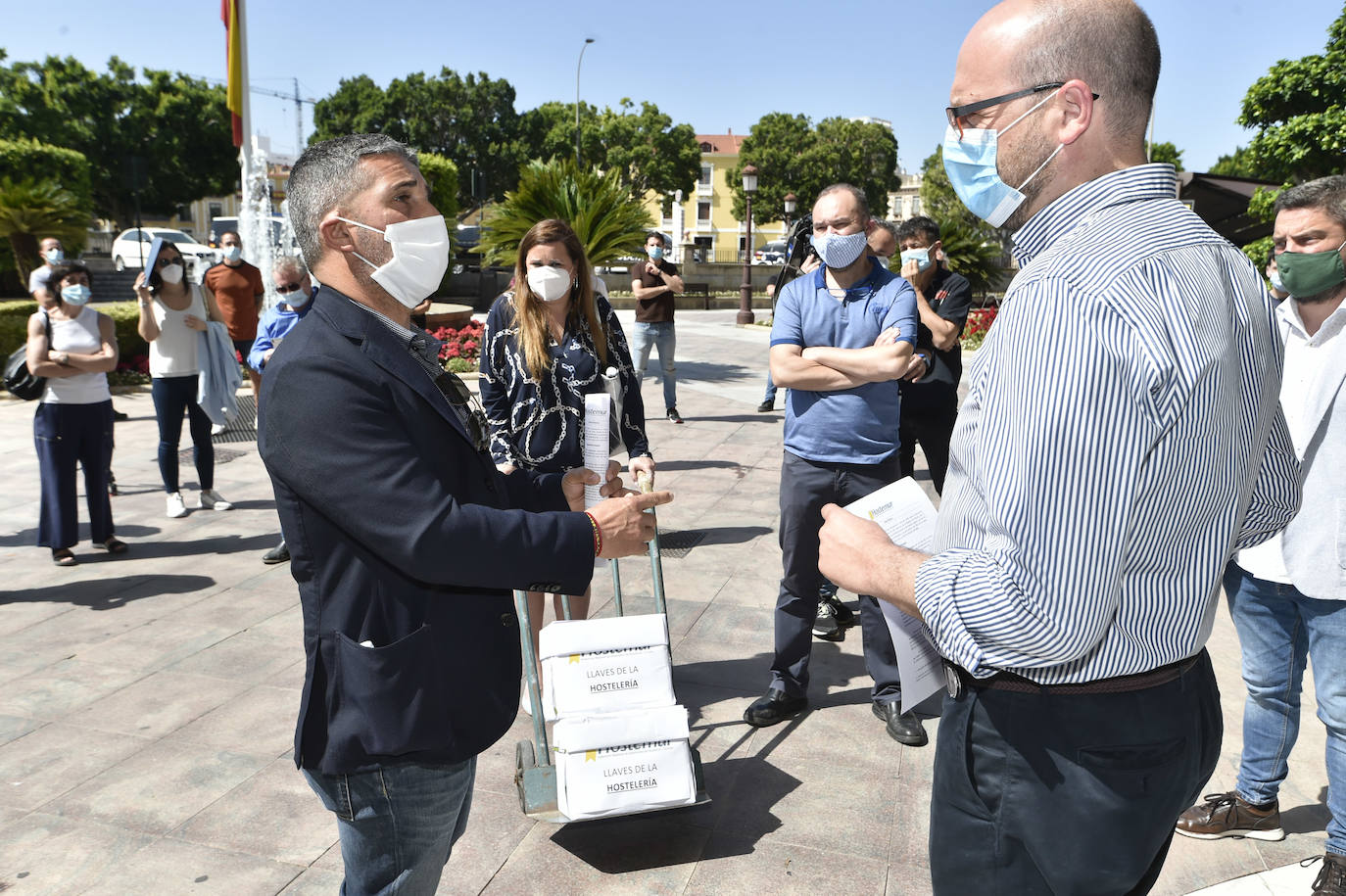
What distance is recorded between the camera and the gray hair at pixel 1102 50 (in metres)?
1.43

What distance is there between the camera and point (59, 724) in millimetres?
3934

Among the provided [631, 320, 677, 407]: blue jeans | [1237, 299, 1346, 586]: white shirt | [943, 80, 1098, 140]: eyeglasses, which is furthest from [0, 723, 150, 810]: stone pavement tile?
[631, 320, 677, 407]: blue jeans

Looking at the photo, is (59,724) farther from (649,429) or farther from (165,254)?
(649,429)

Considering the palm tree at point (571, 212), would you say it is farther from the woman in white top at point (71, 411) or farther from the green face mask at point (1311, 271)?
the green face mask at point (1311, 271)

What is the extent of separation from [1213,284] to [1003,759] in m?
0.79

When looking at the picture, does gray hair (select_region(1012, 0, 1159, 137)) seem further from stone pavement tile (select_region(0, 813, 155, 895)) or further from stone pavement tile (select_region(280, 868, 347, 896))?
stone pavement tile (select_region(0, 813, 155, 895))

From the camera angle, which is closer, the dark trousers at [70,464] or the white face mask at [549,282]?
the white face mask at [549,282]

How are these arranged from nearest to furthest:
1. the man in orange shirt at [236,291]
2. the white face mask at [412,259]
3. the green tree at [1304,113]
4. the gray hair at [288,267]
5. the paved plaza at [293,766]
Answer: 1. the white face mask at [412,259]
2. the paved plaza at [293,766]
3. the gray hair at [288,267]
4. the man in orange shirt at [236,291]
5. the green tree at [1304,113]

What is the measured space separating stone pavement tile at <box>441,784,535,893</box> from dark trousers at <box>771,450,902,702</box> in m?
1.26

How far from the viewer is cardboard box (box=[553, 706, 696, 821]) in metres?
2.78

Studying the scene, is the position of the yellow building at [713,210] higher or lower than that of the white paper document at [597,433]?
higher

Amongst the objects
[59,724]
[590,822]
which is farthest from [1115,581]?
[59,724]

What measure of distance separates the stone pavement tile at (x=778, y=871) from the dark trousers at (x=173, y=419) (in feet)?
18.3

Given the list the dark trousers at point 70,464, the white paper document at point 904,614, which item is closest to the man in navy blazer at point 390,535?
the white paper document at point 904,614
